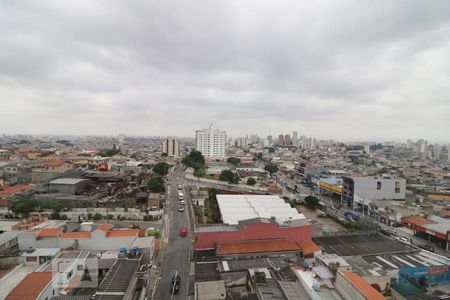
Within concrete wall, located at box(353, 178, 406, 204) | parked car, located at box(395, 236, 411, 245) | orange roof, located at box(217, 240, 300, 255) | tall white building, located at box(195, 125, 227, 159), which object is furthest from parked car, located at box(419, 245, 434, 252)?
tall white building, located at box(195, 125, 227, 159)

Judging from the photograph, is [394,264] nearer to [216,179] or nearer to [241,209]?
[241,209]

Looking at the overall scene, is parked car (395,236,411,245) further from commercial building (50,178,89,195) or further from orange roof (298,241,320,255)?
commercial building (50,178,89,195)

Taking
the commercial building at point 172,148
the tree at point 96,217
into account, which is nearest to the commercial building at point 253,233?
the tree at point 96,217

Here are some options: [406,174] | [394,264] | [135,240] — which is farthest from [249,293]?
[406,174]

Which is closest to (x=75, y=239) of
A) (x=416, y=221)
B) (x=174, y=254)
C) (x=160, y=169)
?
(x=174, y=254)

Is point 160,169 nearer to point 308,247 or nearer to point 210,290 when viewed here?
point 308,247

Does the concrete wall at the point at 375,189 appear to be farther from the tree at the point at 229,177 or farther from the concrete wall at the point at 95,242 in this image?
the concrete wall at the point at 95,242

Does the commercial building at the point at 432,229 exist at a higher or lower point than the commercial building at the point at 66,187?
lower
